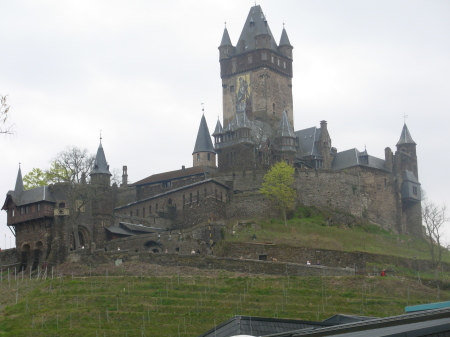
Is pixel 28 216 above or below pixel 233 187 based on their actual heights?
below

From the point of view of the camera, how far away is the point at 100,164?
78562 mm

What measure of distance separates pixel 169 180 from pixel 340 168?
1796 centimetres

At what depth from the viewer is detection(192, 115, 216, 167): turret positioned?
9138 centimetres

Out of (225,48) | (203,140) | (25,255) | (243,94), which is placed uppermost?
(225,48)

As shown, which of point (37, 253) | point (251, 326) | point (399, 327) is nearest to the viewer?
point (399, 327)

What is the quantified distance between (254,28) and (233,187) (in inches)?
1001

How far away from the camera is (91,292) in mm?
53062

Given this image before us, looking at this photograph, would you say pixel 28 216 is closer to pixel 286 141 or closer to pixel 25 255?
pixel 25 255

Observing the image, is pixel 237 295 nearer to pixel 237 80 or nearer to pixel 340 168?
pixel 340 168

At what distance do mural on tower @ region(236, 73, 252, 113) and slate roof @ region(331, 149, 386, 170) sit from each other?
11813mm

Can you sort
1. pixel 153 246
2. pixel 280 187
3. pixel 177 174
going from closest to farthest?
pixel 153 246 → pixel 280 187 → pixel 177 174

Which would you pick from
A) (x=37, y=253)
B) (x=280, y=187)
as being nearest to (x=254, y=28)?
(x=280, y=187)

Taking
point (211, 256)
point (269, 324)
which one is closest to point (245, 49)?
point (211, 256)

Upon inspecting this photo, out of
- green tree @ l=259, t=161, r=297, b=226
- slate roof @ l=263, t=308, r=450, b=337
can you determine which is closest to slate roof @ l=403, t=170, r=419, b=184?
green tree @ l=259, t=161, r=297, b=226
